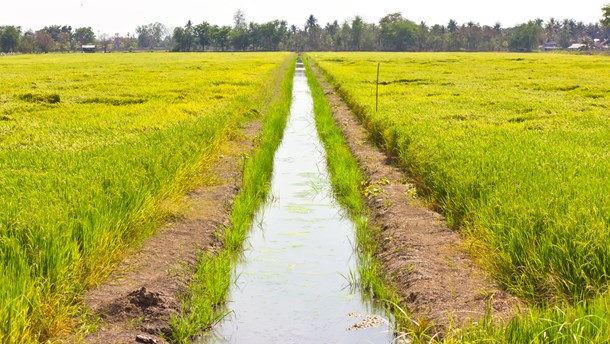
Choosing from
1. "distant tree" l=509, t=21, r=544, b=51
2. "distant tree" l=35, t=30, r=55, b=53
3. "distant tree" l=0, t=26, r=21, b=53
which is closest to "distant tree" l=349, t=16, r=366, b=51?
"distant tree" l=509, t=21, r=544, b=51

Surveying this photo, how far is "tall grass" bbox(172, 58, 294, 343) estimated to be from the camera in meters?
5.42

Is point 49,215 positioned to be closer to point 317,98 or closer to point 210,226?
point 210,226

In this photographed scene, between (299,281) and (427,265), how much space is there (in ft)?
4.33

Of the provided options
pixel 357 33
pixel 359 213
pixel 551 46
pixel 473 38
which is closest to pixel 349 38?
pixel 357 33

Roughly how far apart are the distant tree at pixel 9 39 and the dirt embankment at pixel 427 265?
12777cm

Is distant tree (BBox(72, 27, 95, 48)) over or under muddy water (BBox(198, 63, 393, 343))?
over

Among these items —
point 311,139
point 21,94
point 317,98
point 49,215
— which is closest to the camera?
point 49,215

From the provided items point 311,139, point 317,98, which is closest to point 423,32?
point 317,98

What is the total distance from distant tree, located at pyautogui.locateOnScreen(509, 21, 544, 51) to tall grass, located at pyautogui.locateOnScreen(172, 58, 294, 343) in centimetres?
13851

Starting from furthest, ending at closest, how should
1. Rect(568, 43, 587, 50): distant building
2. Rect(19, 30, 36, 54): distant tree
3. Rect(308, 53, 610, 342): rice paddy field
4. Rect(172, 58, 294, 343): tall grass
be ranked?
Rect(568, 43, 587, 50): distant building → Rect(19, 30, 36, 54): distant tree → Rect(172, 58, 294, 343): tall grass → Rect(308, 53, 610, 342): rice paddy field

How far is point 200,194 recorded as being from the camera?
9.73 meters

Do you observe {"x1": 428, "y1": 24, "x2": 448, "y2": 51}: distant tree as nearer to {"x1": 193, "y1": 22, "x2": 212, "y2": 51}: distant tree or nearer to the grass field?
{"x1": 193, "y1": 22, "x2": 212, "y2": 51}: distant tree

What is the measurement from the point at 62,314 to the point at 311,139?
12554 millimetres

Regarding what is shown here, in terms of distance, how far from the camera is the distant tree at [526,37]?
141000mm
